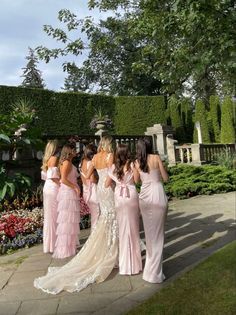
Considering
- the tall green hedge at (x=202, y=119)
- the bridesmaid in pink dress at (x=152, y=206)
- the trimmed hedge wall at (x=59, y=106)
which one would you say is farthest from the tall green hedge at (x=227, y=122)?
the bridesmaid in pink dress at (x=152, y=206)

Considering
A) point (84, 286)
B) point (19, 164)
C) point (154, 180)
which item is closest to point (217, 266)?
point (154, 180)

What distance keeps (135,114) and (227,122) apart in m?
5.91

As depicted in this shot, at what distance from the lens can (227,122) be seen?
24.0 metres

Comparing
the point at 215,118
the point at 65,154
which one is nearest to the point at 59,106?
the point at 215,118

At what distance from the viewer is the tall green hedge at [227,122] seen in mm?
23609

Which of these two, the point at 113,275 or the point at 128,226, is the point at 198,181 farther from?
the point at 113,275

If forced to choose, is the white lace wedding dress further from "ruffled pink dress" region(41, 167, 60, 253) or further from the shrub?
the shrub

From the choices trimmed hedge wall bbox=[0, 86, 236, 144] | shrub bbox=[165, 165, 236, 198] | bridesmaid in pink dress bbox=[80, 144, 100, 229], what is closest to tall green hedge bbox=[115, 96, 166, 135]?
trimmed hedge wall bbox=[0, 86, 236, 144]

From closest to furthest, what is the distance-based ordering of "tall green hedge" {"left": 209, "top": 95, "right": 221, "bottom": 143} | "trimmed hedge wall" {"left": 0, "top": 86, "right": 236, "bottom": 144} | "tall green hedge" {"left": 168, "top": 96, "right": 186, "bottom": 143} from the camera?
"trimmed hedge wall" {"left": 0, "top": 86, "right": 236, "bottom": 144} → "tall green hedge" {"left": 209, "top": 95, "right": 221, "bottom": 143} → "tall green hedge" {"left": 168, "top": 96, "right": 186, "bottom": 143}

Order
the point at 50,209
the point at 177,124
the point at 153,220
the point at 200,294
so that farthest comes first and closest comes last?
1. the point at 177,124
2. the point at 50,209
3. the point at 153,220
4. the point at 200,294

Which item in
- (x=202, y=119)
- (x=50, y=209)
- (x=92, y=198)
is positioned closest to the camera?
(x=50, y=209)

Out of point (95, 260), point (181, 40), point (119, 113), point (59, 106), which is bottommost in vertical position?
point (95, 260)

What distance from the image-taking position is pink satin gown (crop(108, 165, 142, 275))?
5.34m

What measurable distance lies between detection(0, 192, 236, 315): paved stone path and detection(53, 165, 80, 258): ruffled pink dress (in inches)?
9.3
